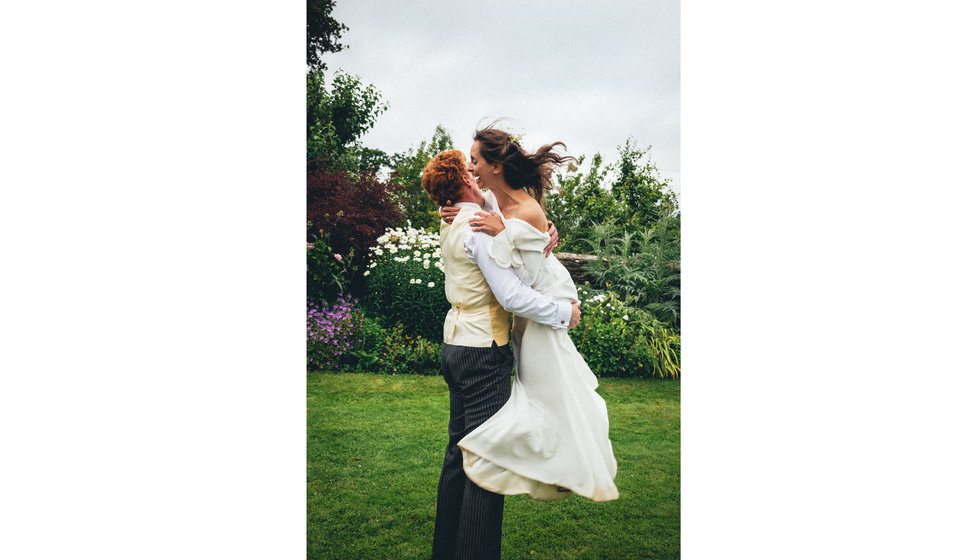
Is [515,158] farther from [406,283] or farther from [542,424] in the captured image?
[406,283]

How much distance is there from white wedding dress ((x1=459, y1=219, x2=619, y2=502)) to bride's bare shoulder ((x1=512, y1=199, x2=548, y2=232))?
0.08 metres

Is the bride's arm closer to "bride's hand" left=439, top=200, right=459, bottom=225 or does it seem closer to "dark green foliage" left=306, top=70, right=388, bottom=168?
"bride's hand" left=439, top=200, right=459, bottom=225

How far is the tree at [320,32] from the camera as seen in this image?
276 cm

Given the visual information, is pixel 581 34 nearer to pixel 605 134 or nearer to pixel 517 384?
pixel 605 134

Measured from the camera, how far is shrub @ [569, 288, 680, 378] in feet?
12.1

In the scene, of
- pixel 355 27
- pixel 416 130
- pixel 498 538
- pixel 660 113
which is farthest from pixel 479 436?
pixel 355 27

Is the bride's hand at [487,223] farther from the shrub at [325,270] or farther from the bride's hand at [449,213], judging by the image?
the shrub at [325,270]

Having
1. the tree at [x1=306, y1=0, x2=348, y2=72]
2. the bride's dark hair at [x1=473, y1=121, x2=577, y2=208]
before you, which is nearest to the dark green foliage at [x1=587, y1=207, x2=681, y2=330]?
the bride's dark hair at [x1=473, y1=121, x2=577, y2=208]

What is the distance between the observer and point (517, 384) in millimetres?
2244

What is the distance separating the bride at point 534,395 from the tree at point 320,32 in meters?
1.14

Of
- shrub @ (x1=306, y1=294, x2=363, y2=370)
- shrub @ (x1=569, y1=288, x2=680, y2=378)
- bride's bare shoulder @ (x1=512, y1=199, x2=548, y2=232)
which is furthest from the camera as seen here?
shrub @ (x1=569, y1=288, x2=680, y2=378)

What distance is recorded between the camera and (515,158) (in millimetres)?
2215

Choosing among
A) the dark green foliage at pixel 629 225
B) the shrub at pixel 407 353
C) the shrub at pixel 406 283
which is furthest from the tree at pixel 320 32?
the shrub at pixel 407 353

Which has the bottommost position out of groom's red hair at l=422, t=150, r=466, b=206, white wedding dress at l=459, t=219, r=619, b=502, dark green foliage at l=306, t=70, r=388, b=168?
white wedding dress at l=459, t=219, r=619, b=502
